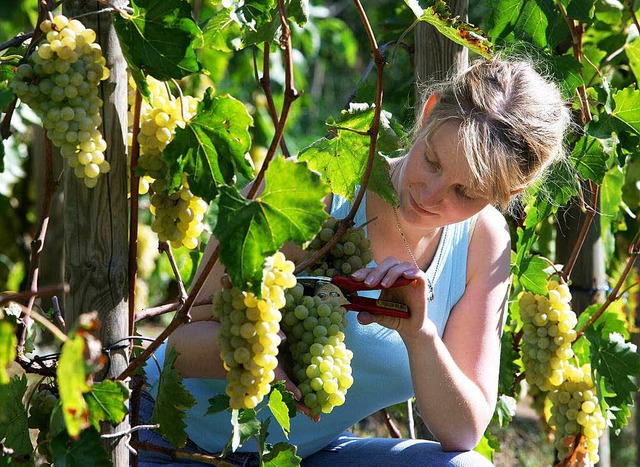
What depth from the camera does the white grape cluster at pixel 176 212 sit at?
0.95 m

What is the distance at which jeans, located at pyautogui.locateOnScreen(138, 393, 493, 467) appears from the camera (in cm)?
134

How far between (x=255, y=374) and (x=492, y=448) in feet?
3.27

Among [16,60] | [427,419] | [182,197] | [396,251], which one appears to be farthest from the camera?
[396,251]

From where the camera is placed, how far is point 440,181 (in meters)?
1.24

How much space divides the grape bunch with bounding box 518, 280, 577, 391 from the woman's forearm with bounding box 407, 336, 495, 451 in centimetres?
21

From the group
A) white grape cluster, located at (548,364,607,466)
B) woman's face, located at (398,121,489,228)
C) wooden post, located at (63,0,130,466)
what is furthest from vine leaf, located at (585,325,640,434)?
wooden post, located at (63,0,130,466)

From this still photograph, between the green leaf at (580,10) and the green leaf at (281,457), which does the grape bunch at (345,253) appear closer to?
the green leaf at (281,457)

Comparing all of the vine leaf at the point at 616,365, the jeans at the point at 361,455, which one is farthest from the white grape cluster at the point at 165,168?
the vine leaf at the point at 616,365

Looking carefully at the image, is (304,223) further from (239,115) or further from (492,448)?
(492,448)

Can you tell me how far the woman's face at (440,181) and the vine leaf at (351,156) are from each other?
101 mm

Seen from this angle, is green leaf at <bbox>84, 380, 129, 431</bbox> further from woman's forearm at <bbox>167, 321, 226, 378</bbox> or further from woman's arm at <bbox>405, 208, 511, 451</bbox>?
woman's arm at <bbox>405, 208, 511, 451</bbox>

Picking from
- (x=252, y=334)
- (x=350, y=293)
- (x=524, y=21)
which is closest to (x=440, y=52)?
(x=524, y=21)

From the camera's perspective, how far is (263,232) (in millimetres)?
847

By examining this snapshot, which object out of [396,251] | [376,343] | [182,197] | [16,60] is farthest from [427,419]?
[16,60]
